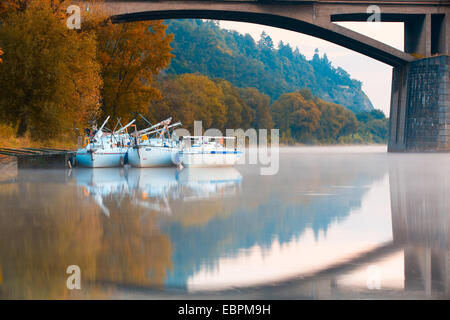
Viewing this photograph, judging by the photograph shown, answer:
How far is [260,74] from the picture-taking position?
620ft

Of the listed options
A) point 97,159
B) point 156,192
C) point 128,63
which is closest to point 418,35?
point 128,63

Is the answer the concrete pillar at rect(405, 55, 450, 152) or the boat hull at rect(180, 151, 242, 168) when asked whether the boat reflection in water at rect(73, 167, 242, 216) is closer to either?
the boat hull at rect(180, 151, 242, 168)

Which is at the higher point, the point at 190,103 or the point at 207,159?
the point at 190,103

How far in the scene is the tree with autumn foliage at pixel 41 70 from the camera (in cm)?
3659

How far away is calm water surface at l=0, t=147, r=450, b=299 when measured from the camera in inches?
261

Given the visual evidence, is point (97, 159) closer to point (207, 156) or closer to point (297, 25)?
point (207, 156)

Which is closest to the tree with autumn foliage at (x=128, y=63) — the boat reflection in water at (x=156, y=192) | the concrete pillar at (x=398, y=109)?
the concrete pillar at (x=398, y=109)

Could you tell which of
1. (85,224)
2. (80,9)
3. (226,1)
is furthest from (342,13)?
(85,224)

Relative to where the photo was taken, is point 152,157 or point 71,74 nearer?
point 152,157

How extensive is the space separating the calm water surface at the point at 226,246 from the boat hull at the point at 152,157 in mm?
18563

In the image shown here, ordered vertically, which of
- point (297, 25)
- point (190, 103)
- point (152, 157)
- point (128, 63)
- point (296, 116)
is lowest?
point (152, 157)

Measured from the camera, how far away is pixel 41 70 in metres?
36.6

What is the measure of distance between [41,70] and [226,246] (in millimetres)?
29762

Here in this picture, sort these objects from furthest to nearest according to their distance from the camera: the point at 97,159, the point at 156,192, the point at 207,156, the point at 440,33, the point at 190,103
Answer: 1. the point at 190,103
2. the point at 440,33
3. the point at 207,156
4. the point at 97,159
5. the point at 156,192
